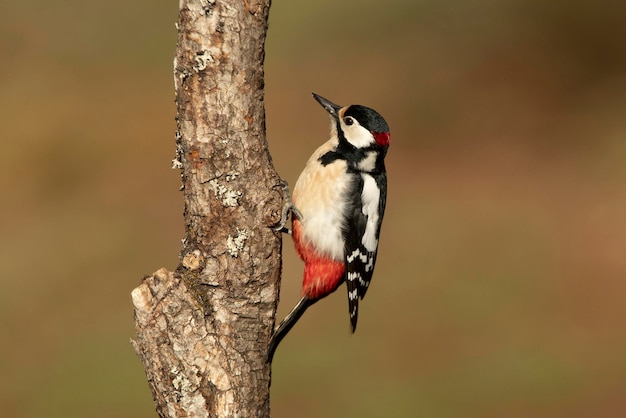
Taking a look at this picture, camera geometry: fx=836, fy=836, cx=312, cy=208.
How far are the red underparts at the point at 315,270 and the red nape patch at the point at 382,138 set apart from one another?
65 centimetres

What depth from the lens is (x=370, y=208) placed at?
4660mm

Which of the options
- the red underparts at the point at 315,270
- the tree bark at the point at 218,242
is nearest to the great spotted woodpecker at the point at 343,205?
the red underparts at the point at 315,270

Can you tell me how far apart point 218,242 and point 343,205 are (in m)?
1.20

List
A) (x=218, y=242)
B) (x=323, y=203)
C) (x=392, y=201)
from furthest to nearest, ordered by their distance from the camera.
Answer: (x=392, y=201) < (x=323, y=203) < (x=218, y=242)

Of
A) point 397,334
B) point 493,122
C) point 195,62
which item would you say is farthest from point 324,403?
point 493,122

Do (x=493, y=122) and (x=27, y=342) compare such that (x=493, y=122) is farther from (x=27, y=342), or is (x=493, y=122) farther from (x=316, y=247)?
(x=316, y=247)

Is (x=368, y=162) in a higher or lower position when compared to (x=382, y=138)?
lower

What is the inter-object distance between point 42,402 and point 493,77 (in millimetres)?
7402

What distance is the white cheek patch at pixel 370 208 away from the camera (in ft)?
15.2

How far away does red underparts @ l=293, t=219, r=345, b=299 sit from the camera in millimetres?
4605

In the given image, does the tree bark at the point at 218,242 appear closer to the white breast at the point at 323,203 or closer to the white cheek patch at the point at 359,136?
the white breast at the point at 323,203

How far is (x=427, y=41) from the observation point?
12.0 m

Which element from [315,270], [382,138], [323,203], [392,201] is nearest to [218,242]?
[323,203]

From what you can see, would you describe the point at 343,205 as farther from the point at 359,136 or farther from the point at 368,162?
the point at 359,136
